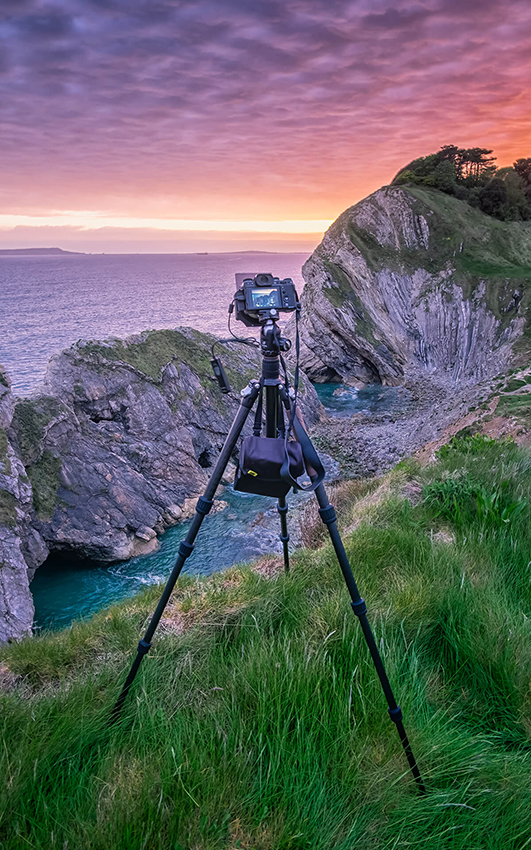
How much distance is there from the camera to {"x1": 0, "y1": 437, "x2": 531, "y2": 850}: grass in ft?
6.84

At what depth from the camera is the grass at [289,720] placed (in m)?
2.08

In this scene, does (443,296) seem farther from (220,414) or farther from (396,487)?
(396,487)

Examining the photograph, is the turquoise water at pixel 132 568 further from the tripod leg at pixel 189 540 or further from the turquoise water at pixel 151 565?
the tripod leg at pixel 189 540

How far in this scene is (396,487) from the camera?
6.75 meters

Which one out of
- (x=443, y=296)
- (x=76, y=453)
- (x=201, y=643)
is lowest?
(x=76, y=453)

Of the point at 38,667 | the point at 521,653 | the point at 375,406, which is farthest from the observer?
the point at 375,406

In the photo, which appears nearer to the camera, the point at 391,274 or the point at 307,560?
the point at 307,560

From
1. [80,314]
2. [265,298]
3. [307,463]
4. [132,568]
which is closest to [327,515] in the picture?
[307,463]

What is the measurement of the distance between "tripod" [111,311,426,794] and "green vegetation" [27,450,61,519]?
1411 centimetres

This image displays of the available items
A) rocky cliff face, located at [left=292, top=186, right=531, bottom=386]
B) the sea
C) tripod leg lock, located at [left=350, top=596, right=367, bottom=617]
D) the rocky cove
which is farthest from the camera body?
rocky cliff face, located at [left=292, top=186, right=531, bottom=386]

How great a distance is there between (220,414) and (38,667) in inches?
781

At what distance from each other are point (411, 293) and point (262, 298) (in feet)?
143

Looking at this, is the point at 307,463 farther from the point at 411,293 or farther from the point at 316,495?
the point at 411,293

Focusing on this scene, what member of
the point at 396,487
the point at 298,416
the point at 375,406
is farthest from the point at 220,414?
the point at 298,416
